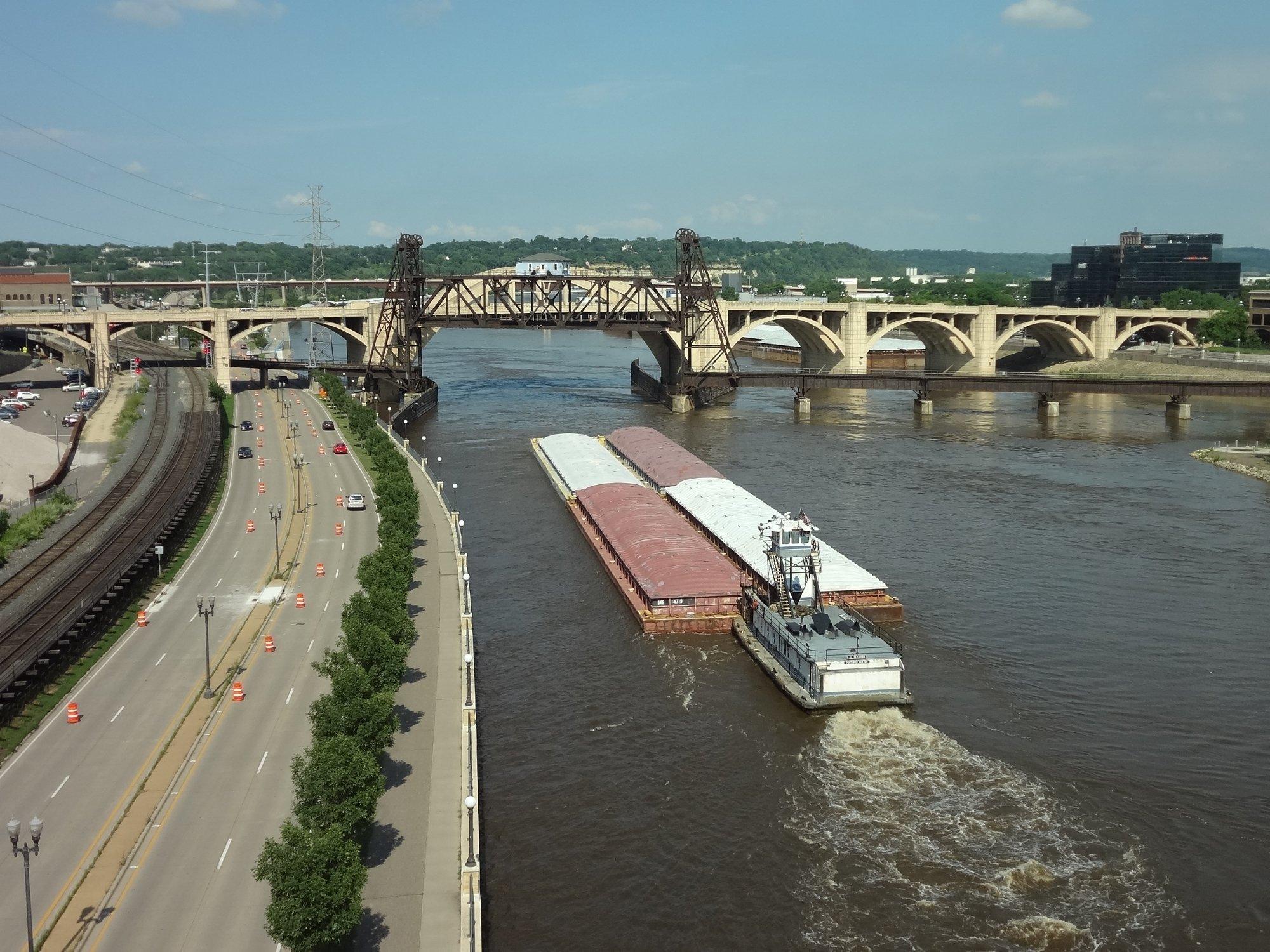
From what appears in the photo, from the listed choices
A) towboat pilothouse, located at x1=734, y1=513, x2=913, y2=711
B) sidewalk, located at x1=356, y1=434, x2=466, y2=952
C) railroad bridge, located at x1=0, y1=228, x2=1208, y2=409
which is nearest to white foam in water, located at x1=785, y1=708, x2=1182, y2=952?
towboat pilothouse, located at x1=734, y1=513, x2=913, y2=711

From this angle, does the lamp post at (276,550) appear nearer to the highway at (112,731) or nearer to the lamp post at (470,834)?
the highway at (112,731)

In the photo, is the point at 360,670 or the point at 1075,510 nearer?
the point at 360,670

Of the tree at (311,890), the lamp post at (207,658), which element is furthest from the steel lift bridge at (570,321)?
the tree at (311,890)

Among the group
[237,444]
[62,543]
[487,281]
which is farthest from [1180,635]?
[487,281]

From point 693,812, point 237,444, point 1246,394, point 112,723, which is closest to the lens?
point 693,812

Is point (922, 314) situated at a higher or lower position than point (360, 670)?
higher

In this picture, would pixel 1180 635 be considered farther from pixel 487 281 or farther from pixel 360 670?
pixel 487 281
